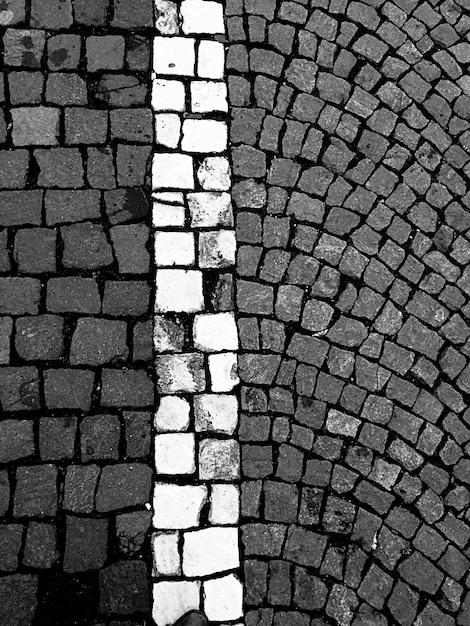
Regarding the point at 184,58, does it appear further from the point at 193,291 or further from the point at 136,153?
the point at 193,291

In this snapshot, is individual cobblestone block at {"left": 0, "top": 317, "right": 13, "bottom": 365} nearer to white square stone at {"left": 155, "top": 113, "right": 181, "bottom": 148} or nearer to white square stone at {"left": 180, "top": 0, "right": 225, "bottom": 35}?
white square stone at {"left": 155, "top": 113, "right": 181, "bottom": 148}

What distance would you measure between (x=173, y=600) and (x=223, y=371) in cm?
125

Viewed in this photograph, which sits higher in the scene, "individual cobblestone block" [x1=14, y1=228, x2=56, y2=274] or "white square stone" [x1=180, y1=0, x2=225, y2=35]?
"white square stone" [x1=180, y1=0, x2=225, y2=35]

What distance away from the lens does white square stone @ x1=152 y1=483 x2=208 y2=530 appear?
345 centimetres

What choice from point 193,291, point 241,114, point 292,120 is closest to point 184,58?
point 241,114

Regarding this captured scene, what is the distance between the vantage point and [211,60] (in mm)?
4141

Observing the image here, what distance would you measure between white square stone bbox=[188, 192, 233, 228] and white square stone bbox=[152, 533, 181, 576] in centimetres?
180

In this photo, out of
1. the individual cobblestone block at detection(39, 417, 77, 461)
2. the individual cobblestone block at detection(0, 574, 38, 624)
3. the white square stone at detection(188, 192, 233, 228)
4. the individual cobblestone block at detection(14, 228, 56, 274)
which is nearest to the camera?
the individual cobblestone block at detection(0, 574, 38, 624)

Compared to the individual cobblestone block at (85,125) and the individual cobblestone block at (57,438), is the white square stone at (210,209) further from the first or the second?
the individual cobblestone block at (57,438)

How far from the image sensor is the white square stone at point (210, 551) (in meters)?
3.41

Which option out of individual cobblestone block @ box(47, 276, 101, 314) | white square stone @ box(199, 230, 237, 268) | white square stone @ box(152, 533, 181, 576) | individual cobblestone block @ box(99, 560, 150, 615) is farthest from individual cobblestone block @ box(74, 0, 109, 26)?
individual cobblestone block @ box(99, 560, 150, 615)

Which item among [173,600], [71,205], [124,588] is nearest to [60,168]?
[71,205]

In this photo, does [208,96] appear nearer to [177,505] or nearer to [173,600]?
[177,505]

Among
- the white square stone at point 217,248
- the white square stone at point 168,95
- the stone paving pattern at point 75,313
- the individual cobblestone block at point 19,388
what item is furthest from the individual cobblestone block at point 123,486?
the white square stone at point 168,95
